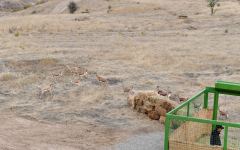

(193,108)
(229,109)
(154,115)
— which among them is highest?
(193,108)

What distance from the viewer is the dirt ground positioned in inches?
567

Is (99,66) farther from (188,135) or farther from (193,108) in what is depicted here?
(188,135)

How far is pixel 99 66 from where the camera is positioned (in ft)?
76.1

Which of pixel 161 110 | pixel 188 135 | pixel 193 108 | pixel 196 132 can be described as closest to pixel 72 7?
pixel 161 110

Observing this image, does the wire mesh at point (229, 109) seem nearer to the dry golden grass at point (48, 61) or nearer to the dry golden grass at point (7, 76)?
the dry golden grass at point (7, 76)

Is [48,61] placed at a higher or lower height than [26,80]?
higher

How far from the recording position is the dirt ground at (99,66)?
47.3ft

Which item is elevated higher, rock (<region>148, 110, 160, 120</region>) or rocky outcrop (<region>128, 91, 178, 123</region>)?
rocky outcrop (<region>128, 91, 178, 123</region>)

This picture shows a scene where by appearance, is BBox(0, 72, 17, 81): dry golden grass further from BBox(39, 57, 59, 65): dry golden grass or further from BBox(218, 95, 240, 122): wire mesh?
BBox(218, 95, 240, 122): wire mesh

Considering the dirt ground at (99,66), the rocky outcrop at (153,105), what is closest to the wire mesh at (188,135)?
the dirt ground at (99,66)

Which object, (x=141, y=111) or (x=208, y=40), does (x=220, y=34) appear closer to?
(x=208, y=40)

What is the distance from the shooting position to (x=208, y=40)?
2983 cm

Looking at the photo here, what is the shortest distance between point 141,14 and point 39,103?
27333 millimetres

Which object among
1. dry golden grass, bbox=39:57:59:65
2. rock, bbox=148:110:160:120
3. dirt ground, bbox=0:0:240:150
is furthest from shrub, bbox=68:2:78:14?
rock, bbox=148:110:160:120
